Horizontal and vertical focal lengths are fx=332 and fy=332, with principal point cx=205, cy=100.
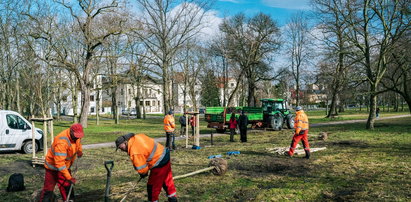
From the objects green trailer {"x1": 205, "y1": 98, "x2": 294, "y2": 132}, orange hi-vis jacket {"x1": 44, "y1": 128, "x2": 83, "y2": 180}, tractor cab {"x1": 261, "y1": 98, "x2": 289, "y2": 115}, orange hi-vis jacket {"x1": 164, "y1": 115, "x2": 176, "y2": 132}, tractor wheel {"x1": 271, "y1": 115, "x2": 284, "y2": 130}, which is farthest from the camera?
tractor cab {"x1": 261, "y1": 98, "x2": 289, "y2": 115}

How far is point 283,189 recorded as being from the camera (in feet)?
24.8

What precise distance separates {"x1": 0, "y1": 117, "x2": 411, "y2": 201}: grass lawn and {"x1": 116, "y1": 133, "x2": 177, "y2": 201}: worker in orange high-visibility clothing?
1.64 m

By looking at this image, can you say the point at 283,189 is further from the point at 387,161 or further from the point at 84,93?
the point at 84,93

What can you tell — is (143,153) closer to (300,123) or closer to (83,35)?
(300,123)

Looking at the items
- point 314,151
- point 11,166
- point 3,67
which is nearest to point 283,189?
point 314,151

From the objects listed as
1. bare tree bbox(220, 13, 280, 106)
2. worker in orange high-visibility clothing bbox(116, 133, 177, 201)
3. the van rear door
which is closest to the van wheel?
the van rear door

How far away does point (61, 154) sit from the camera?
5.92m

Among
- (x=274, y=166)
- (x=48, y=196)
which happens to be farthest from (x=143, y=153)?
(x=274, y=166)

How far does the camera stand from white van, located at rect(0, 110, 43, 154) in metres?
14.1

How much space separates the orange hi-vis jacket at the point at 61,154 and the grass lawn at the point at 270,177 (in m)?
1.42

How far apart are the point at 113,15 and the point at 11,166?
69.9 feet

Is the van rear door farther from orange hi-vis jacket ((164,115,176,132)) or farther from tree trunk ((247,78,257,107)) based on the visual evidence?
tree trunk ((247,78,257,107))

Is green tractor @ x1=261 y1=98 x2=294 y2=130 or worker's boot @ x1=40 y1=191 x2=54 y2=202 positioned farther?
green tractor @ x1=261 y1=98 x2=294 y2=130

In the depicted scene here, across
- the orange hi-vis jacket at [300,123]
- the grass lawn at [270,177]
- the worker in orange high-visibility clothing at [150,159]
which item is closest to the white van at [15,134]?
the grass lawn at [270,177]
